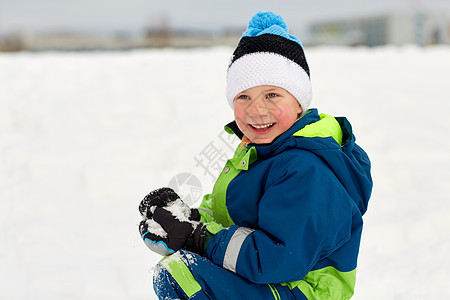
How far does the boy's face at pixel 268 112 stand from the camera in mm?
1534

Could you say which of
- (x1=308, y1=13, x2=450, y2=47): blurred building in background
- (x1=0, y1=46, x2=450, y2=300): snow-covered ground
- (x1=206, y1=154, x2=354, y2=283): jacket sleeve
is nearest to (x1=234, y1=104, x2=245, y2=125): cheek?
(x1=206, y1=154, x2=354, y2=283): jacket sleeve

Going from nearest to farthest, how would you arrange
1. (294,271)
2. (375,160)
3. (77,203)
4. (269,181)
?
1. (294,271)
2. (269,181)
3. (77,203)
4. (375,160)

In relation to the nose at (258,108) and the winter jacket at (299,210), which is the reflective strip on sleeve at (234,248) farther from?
the nose at (258,108)

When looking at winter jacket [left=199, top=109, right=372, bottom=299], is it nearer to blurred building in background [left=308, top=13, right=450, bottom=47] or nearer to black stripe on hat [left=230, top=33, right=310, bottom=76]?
black stripe on hat [left=230, top=33, right=310, bottom=76]

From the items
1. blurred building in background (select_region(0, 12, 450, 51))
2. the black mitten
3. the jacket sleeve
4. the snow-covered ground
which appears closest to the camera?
the jacket sleeve

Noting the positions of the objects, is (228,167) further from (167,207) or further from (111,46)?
(111,46)

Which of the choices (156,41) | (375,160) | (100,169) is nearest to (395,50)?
(375,160)

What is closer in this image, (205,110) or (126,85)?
(205,110)

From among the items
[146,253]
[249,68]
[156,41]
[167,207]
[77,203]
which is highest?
[156,41]

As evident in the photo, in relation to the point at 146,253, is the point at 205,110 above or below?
above

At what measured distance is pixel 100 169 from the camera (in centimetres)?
392

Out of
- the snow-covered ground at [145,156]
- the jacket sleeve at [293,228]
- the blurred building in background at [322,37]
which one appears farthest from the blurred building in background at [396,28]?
the jacket sleeve at [293,228]

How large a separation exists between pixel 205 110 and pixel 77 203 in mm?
1731

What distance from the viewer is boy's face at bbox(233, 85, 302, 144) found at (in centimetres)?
153
